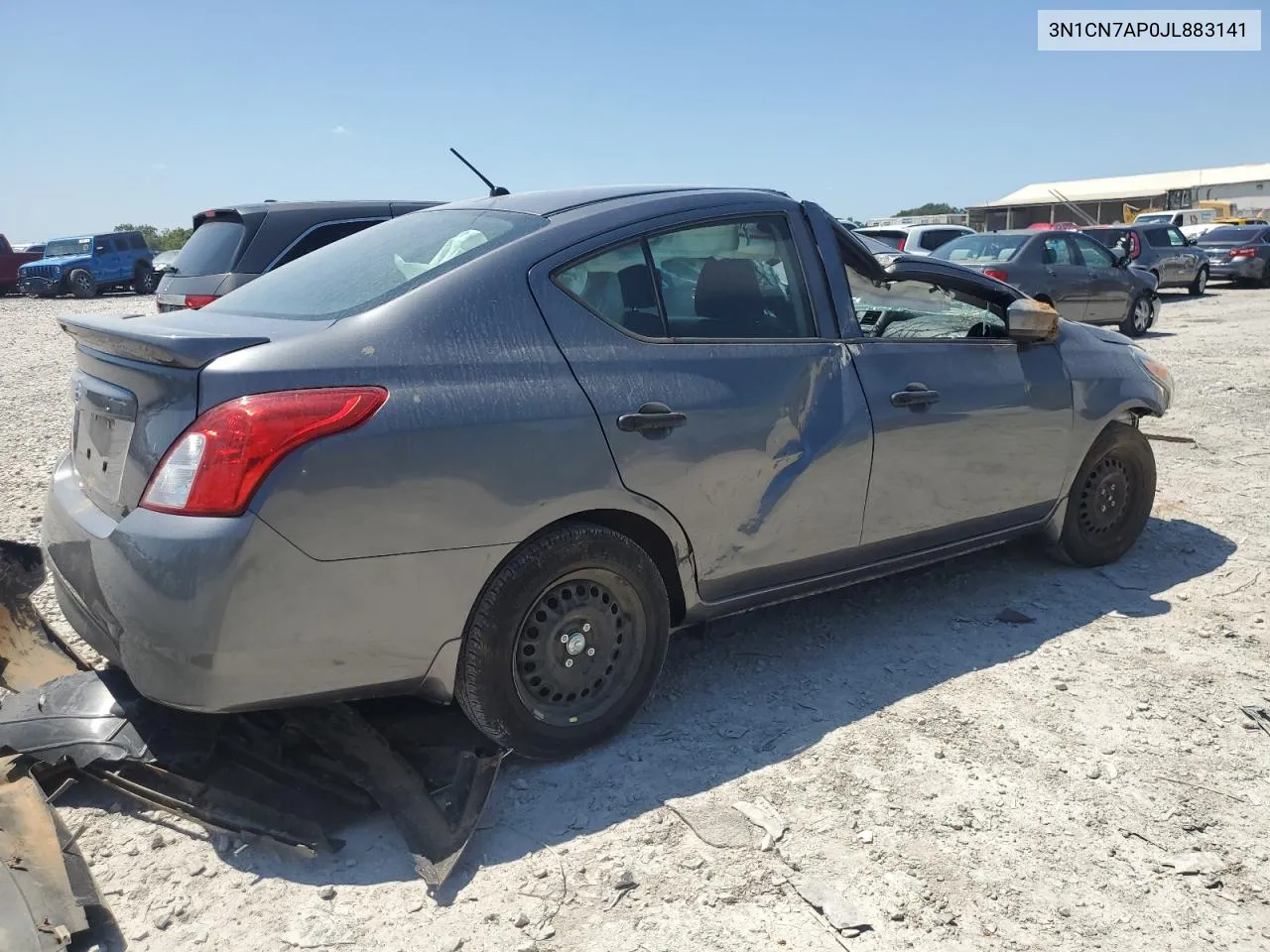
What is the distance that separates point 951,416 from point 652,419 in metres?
1.43

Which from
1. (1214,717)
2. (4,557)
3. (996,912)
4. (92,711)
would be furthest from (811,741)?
(4,557)

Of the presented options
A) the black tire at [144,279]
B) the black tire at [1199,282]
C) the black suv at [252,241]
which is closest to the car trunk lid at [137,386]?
the black suv at [252,241]

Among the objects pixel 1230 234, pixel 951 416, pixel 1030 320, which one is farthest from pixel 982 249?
pixel 1230 234

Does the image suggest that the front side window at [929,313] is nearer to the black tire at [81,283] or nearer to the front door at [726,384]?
the front door at [726,384]

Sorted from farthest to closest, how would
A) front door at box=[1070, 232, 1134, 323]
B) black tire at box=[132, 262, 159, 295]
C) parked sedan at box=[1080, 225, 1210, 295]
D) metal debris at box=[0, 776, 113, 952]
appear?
black tire at box=[132, 262, 159, 295] → parked sedan at box=[1080, 225, 1210, 295] → front door at box=[1070, 232, 1134, 323] → metal debris at box=[0, 776, 113, 952]

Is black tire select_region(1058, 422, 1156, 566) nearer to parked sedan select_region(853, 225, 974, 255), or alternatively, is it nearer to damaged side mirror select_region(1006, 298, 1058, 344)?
damaged side mirror select_region(1006, 298, 1058, 344)

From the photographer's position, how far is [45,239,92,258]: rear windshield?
26.4 m

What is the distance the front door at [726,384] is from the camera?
3031 mm

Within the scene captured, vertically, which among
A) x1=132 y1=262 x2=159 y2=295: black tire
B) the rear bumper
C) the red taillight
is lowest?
the rear bumper

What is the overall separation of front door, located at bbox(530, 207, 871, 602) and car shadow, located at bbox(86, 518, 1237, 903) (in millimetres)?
450

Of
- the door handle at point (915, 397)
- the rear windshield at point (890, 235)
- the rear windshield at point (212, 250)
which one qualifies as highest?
the rear windshield at point (212, 250)

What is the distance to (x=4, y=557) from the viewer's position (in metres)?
3.51

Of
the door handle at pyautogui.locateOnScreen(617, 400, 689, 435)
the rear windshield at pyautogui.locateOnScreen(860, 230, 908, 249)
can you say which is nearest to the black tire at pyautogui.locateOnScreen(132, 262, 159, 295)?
the rear windshield at pyautogui.locateOnScreen(860, 230, 908, 249)

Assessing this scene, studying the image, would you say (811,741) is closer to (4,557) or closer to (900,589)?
(900,589)
